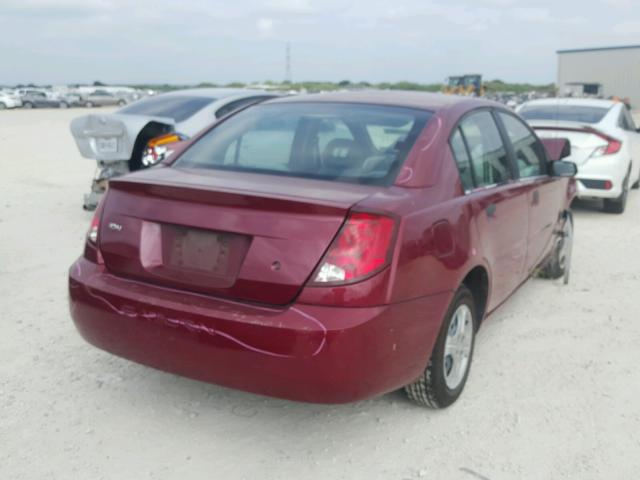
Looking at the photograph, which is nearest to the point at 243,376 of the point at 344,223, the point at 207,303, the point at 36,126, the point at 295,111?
the point at 207,303

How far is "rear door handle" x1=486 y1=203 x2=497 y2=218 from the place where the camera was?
12.0ft

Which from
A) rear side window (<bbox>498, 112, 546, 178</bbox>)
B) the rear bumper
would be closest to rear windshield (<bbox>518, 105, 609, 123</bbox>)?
rear side window (<bbox>498, 112, 546, 178</bbox>)

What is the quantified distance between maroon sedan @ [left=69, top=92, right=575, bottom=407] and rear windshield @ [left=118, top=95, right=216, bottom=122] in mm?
4280

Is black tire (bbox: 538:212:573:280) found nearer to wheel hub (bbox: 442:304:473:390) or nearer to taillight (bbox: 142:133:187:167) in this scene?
wheel hub (bbox: 442:304:473:390)

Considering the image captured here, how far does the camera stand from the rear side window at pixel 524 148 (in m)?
4.49

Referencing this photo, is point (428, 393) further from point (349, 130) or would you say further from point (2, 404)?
point (2, 404)

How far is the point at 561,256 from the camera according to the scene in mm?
5898

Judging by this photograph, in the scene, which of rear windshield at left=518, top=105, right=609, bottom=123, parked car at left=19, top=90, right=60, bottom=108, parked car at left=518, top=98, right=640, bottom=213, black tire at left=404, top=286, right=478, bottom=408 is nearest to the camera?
black tire at left=404, top=286, right=478, bottom=408

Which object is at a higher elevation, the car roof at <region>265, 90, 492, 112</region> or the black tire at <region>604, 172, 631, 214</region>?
the car roof at <region>265, 90, 492, 112</region>

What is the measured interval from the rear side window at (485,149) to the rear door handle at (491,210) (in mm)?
118

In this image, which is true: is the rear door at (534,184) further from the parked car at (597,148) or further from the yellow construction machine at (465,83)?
the yellow construction machine at (465,83)

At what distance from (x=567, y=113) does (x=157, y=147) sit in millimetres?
5509

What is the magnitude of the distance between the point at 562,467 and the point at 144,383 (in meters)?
2.13

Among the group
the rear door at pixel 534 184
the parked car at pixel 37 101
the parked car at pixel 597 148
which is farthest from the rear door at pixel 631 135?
the parked car at pixel 37 101
